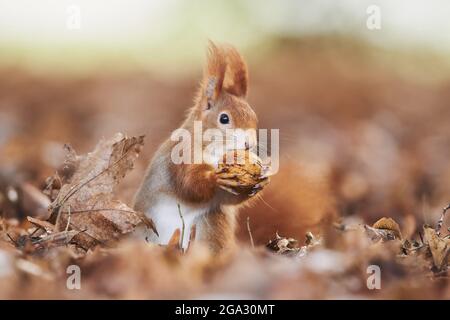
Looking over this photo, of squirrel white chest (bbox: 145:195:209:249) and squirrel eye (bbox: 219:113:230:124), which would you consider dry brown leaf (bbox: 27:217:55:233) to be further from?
squirrel eye (bbox: 219:113:230:124)

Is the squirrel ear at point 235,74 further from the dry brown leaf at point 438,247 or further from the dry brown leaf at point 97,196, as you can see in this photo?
the dry brown leaf at point 438,247

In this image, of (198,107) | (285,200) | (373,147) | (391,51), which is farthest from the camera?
(391,51)

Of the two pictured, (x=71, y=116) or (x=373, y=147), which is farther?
(x=71, y=116)

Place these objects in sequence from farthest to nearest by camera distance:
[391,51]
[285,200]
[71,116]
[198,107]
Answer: [391,51]
[71,116]
[285,200]
[198,107]

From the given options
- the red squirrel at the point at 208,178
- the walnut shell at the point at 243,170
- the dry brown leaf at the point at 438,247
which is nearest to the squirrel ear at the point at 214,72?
the red squirrel at the point at 208,178

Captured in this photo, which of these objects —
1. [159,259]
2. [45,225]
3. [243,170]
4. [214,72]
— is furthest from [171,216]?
[159,259]

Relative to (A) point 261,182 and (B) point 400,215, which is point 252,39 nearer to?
(B) point 400,215
